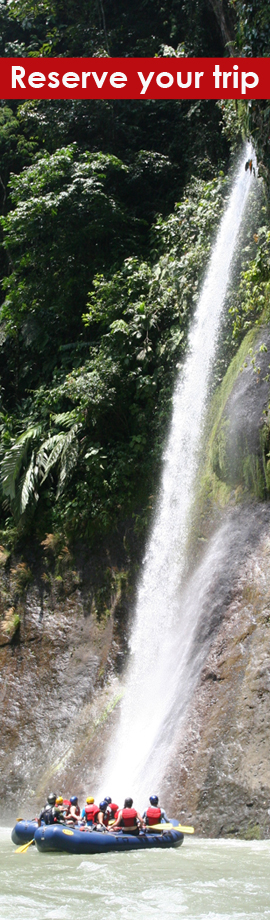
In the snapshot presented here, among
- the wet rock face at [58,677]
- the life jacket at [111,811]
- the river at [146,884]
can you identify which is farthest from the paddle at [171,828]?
the wet rock face at [58,677]

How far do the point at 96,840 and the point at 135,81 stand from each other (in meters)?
10.2

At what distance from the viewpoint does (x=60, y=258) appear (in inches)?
713

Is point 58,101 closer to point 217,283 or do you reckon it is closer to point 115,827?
point 217,283

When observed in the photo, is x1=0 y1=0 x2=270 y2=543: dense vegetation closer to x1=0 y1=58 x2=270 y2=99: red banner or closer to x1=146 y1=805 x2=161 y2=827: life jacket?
x1=0 y1=58 x2=270 y2=99: red banner

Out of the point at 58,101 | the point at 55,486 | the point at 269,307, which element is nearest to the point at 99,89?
the point at 269,307

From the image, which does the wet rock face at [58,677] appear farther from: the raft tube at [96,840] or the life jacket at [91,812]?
the raft tube at [96,840]

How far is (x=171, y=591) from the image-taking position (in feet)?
41.4

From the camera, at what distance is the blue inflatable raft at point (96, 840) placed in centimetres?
812

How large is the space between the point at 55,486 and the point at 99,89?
785cm

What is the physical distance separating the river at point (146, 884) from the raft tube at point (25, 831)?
0.78 m

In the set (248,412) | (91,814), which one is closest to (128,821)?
(91,814)

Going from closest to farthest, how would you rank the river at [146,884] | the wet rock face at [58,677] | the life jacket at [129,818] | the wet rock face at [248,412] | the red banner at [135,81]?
the river at [146,884], the life jacket at [129,818], the red banner at [135,81], the wet rock face at [248,412], the wet rock face at [58,677]

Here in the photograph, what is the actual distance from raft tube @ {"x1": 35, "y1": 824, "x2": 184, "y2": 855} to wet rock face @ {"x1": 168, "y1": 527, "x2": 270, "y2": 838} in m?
0.47

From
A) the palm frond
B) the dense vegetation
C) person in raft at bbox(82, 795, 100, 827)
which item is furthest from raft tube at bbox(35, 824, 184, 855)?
the palm frond
